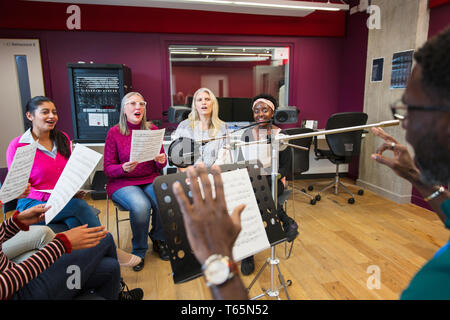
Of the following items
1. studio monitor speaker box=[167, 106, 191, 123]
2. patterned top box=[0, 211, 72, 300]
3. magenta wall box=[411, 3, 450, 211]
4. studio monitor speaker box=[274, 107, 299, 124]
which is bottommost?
patterned top box=[0, 211, 72, 300]

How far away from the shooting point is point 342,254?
8.11ft

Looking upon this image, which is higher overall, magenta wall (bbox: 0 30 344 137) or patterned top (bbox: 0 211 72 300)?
magenta wall (bbox: 0 30 344 137)

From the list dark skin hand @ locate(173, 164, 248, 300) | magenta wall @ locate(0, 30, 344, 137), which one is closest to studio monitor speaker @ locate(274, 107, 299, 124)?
dark skin hand @ locate(173, 164, 248, 300)

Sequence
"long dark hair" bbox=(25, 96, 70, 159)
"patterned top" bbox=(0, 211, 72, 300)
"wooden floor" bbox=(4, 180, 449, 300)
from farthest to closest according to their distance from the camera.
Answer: "long dark hair" bbox=(25, 96, 70, 159)
"wooden floor" bbox=(4, 180, 449, 300)
"patterned top" bbox=(0, 211, 72, 300)

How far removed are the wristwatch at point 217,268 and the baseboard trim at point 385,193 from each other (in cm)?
373

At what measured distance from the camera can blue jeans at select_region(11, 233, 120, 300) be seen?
1.20 metres

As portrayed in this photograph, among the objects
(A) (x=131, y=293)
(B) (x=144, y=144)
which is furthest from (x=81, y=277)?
(B) (x=144, y=144)

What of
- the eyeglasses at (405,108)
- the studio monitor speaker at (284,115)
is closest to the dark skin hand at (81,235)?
the studio monitor speaker at (284,115)

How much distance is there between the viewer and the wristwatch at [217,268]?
0.65m

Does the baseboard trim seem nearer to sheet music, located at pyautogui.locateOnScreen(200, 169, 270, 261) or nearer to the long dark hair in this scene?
sheet music, located at pyautogui.locateOnScreen(200, 169, 270, 261)

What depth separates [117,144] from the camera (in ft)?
8.05

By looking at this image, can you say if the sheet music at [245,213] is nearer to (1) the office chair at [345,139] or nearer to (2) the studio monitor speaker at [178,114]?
(2) the studio monitor speaker at [178,114]

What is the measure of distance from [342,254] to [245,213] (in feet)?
5.36

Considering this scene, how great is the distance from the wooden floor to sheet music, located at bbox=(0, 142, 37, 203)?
1027mm
